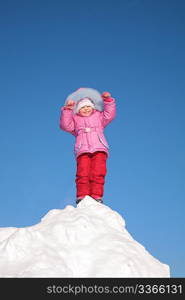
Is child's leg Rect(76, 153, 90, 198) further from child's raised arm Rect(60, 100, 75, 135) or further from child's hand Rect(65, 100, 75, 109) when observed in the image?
child's hand Rect(65, 100, 75, 109)

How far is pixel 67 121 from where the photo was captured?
28.1 ft

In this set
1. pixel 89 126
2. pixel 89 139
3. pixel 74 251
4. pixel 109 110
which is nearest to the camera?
pixel 74 251

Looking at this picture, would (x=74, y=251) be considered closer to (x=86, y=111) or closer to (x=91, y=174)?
(x=91, y=174)

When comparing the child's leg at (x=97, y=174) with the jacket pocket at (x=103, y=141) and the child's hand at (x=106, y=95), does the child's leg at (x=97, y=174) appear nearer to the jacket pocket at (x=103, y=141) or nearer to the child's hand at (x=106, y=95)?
the jacket pocket at (x=103, y=141)

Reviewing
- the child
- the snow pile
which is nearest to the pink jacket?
the child

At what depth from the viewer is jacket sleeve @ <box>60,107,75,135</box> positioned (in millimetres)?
8516

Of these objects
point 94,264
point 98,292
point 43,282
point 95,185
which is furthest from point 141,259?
point 95,185

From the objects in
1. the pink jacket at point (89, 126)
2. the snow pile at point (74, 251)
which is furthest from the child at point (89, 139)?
the snow pile at point (74, 251)

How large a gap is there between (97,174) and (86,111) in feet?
4.40

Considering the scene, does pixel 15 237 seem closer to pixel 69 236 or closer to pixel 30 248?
pixel 30 248

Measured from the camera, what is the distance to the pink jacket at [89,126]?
8258 mm

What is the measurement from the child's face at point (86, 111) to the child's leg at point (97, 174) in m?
0.85

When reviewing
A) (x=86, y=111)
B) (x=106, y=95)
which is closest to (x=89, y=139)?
(x=86, y=111)

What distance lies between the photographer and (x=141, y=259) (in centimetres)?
510
